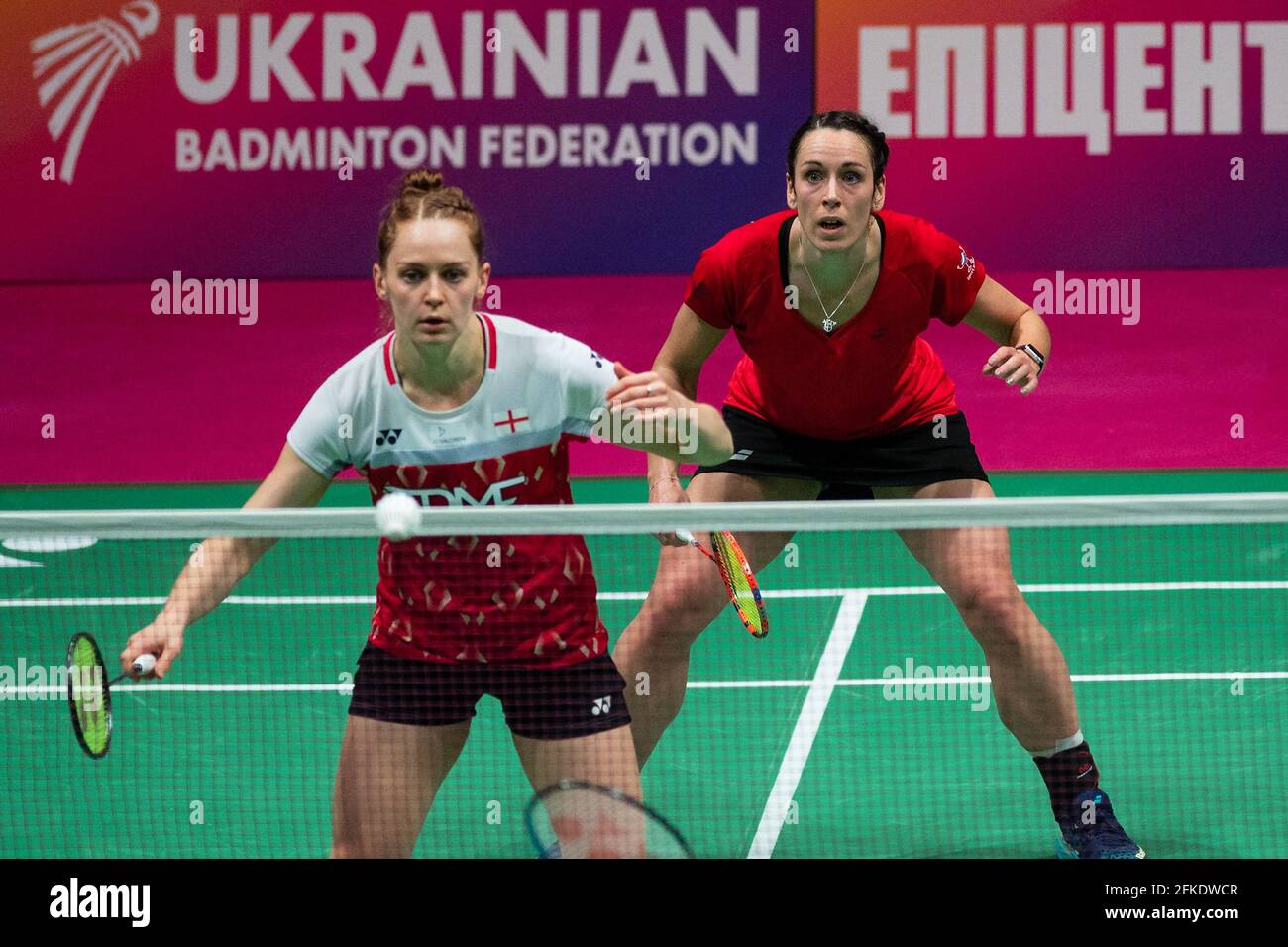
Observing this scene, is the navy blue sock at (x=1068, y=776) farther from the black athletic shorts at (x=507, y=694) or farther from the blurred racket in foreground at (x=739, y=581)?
the black athletic shorts at (x=507, y=694)

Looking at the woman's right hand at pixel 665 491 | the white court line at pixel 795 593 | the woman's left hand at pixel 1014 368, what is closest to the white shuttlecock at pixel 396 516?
the woman's right hand at pixel 665 491

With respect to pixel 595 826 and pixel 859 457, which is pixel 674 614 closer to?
pixel 859 457

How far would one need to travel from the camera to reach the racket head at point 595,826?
10.2 ft

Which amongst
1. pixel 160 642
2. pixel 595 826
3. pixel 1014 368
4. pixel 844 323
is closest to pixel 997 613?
pixel 1014 368

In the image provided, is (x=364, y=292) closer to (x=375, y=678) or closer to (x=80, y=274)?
(x=80, y=274)

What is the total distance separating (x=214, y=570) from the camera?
3160mm

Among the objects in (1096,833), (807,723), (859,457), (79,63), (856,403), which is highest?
(79,63)

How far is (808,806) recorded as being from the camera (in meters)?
4.65

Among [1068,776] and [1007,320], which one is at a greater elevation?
[1007,320]

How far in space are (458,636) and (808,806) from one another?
1.77 m

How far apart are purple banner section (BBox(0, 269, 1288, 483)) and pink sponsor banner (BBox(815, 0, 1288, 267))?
0.23m

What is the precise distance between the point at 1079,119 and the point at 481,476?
655cm

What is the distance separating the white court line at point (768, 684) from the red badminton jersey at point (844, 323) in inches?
67.9
